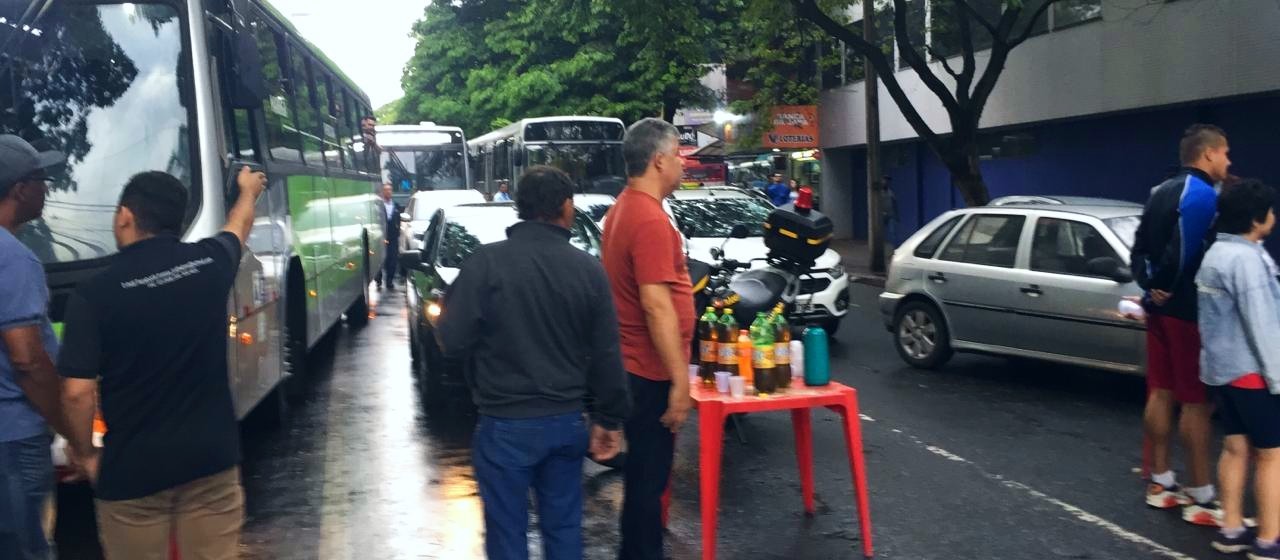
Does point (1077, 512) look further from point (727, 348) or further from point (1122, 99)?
point (1122, 99)

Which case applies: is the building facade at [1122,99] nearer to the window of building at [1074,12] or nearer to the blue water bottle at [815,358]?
the window of building at [1074,12]

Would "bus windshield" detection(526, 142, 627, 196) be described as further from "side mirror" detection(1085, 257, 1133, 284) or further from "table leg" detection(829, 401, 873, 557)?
"table leg" detection(829, 401, 873, 557)

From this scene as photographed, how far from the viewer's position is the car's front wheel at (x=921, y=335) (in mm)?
10531

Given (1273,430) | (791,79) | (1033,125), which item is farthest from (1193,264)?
(791,79)

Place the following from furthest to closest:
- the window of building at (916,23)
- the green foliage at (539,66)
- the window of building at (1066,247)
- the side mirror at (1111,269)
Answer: the green foliage at (539,66) → the window of building at (916,23) → the window of building at (1066,247) → the side mirror at (1111,269)

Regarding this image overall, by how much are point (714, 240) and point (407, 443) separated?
6761 millimetres

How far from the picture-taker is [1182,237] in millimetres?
6000

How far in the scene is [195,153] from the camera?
21.3 ft

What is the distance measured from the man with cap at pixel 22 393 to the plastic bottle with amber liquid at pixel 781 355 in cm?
297

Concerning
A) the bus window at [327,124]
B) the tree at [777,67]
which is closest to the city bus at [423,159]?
the tree at [777,67]

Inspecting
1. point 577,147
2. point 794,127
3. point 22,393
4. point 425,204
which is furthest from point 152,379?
point 794,127

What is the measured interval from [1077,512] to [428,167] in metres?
23.7

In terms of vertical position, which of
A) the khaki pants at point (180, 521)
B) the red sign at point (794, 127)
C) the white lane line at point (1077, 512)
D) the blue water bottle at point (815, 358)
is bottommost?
the white lane line at point (1077, 512)

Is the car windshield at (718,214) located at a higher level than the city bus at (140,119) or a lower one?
lower
